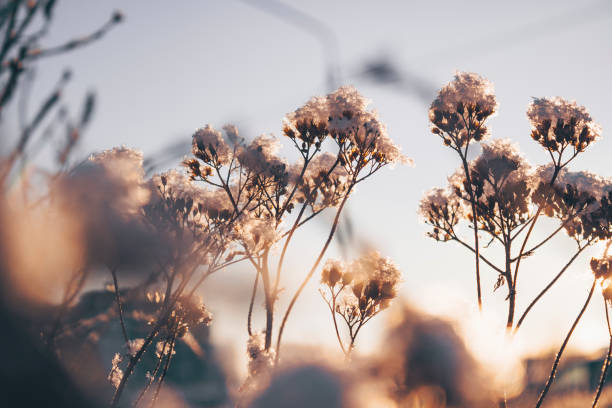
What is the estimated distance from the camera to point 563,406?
22.7 feet

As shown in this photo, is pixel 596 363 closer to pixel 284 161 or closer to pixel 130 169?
pixel 284 161

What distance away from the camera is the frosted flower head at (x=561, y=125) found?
624 centimetres

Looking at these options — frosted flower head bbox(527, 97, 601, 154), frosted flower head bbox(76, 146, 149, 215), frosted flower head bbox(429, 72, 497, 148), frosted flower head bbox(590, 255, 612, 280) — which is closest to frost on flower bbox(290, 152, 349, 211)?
frosted flower head bbox(429, 72, 497, 148)

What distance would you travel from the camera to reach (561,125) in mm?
6281

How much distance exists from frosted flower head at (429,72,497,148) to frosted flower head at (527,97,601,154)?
2.05 feet

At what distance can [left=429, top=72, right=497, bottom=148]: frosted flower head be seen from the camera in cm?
648

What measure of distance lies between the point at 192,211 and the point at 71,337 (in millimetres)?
3496

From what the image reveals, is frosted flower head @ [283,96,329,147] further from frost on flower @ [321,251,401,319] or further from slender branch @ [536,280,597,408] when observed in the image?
slender branch @ [536,280,597,408]

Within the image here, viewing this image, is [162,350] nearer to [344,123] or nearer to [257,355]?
[257,355]

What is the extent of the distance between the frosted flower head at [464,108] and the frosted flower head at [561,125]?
626mm

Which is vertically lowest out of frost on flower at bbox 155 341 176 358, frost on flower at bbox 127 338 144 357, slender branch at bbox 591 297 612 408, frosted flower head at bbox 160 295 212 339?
slender branch at bbox 591 297 612 408

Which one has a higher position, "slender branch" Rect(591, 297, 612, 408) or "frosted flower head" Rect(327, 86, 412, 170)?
"frosted flower head" Rect(327, 86, 412, 170)

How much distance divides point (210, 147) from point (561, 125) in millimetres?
4762

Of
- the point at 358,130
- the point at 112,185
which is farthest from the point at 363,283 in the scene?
the point at 112,185
